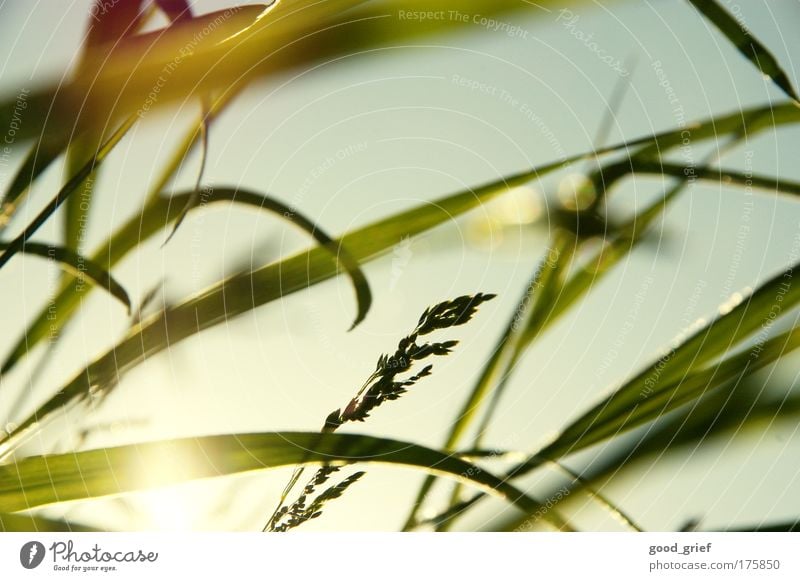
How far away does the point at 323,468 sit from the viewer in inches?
21.2

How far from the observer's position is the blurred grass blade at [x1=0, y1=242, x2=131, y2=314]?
1.80 ft

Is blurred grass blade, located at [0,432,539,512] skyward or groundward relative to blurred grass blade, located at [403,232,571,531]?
groundward

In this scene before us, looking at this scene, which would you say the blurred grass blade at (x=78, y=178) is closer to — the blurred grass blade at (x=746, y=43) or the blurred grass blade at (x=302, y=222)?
the blurred grass blade at (x=302, y=222)

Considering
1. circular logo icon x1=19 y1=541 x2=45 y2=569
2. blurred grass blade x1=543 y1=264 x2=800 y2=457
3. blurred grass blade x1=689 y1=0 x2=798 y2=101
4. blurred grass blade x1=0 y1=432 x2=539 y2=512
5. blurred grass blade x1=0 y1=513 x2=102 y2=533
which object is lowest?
circular logo icon x1=19 y1=541 x2=45 y2=569

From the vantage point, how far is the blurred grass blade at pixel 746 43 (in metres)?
0.56

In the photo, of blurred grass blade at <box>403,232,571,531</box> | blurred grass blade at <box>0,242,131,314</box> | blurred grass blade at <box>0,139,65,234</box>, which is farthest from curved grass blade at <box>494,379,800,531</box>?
blurred grass blade at <box>0,139,65,234</box>

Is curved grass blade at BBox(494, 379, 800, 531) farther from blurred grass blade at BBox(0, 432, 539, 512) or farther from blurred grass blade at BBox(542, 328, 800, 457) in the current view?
blurred grass blade at BBox(0, 432, 539, 512)

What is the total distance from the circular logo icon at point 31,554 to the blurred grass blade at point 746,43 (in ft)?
2.75

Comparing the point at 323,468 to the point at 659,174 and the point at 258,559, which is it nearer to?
the point at 258,559

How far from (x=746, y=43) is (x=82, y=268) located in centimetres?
70

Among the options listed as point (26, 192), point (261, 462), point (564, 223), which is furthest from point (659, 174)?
point (26, 192)

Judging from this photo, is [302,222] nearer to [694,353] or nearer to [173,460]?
[173,460]

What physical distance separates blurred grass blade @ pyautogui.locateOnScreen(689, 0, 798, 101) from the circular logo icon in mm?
839

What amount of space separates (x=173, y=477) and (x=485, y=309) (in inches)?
13.6
